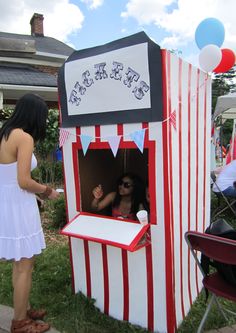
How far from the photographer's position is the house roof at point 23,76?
11638 mm

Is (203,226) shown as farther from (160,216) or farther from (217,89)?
(217,89)

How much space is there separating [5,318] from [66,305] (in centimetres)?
50

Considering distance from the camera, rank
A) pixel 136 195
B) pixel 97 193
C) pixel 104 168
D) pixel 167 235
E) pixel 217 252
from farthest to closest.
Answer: pixel 104 168
pixel 136 195
pixel 97 193
pixel 167 235
pixel 217 252

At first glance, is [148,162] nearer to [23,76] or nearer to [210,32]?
[210,32]

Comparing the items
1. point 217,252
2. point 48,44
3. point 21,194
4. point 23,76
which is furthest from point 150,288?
point 48,44

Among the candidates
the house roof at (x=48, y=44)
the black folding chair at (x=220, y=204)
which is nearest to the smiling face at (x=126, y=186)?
the black folding chair at (x=220, y=204)

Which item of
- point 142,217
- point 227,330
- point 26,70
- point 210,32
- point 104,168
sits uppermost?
point 26,70

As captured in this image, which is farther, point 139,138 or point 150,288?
point 150,288

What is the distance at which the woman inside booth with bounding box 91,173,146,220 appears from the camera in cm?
336

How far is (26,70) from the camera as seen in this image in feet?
45.0

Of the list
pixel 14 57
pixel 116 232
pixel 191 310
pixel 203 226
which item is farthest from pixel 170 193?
pixel 14 57

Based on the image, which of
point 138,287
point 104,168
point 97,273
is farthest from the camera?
point 104,168

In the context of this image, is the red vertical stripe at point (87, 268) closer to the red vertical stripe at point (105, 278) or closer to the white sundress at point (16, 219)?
the red vertical stripe at point (105, 278)

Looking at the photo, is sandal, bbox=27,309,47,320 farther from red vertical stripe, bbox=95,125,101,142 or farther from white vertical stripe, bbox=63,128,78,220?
red vertical stripe, bbox=95,125,101,142
